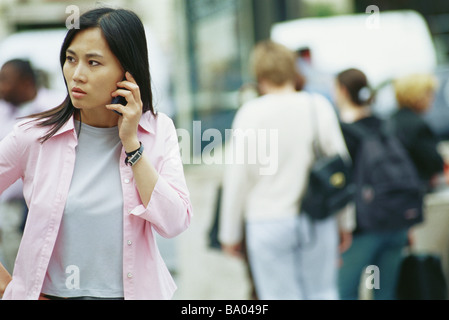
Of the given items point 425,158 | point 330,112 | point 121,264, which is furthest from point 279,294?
point 121,264

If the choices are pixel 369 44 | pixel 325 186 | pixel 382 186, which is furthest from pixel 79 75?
pixel 369 44

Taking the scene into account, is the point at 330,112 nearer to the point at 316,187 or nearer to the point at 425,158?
the point at 316,187

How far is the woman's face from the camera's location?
1.81 m

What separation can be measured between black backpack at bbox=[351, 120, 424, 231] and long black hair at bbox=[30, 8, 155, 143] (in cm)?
255

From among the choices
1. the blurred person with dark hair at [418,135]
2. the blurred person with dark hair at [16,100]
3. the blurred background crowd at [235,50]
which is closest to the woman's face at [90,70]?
the blurred person with dark hair at [16,100]

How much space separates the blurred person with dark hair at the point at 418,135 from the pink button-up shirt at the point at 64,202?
125 inches

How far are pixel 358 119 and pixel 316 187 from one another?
81 cm

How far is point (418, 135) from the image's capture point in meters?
4.82

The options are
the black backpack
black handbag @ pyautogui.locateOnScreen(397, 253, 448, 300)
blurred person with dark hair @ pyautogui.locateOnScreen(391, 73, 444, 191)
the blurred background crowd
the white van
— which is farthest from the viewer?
the white van

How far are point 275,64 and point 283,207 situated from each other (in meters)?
0.83

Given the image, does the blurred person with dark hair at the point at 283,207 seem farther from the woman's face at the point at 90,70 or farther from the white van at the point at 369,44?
the white van at the point at 369,44

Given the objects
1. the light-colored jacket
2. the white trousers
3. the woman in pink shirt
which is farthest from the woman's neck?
Answer: the white trousers

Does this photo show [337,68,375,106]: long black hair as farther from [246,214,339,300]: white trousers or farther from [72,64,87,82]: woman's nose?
[72,64,87,82]: woman's nose

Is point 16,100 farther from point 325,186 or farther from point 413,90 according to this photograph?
point 413,90
